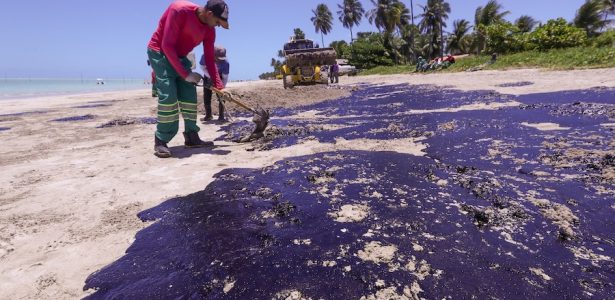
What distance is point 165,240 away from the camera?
6.20 ft

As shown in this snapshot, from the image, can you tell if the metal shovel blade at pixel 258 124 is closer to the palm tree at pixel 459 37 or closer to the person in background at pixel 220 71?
the person in background at pixel 220 71

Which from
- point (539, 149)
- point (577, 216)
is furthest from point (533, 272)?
point (539, 149)

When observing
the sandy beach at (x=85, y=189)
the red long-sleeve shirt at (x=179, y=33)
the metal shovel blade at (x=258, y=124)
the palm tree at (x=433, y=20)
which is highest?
the palm tree at (x=433, y=20)

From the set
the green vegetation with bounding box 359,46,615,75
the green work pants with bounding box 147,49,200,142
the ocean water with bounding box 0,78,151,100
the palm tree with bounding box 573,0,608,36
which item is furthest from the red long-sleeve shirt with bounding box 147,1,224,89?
the palm tree with bounding box 573,0,608,36

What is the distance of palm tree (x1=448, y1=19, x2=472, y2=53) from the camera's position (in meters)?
43.8

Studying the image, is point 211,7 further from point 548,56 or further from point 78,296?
point 548,56

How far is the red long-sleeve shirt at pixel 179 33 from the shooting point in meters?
3.66

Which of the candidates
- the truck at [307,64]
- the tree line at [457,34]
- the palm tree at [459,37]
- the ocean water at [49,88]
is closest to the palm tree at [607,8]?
the tree line at [457,34]

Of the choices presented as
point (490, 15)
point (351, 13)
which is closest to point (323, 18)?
point (351, 13)

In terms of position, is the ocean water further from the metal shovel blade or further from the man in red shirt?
the metal shovel blade

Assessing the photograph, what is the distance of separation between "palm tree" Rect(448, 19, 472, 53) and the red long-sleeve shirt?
4679cm

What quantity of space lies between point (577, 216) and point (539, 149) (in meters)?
1.52

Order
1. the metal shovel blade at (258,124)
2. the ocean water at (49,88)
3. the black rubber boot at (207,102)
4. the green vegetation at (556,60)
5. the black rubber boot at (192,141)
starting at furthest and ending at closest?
the ocean water at (49,88) < the green vegetation at (556,60) < the black rubber boot at (207,102) < the metal shovel blade at (258,124) < the black rubber boot at (192,141)

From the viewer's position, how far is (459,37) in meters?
44.5
